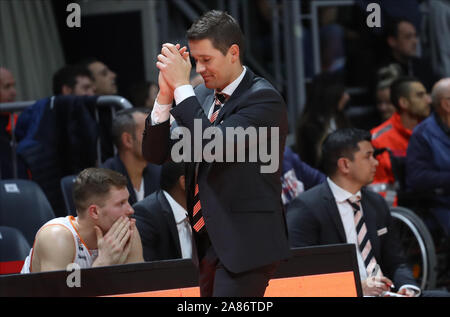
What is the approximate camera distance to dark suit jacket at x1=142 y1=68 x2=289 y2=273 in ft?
8.77

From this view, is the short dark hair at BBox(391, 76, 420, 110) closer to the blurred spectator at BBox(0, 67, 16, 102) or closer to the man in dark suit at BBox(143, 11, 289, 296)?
the blurred spectator at BBox(0, 67, 16, 102)

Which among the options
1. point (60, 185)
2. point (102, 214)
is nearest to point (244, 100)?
point (102, 214)

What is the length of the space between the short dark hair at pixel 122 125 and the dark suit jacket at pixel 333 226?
1.19 meters

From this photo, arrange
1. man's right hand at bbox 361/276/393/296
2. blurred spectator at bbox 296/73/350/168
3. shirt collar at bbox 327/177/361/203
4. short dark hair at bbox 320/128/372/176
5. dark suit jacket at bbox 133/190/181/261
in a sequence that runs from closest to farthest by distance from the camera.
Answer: man's right hand at bbox 361/276/393/296 < dark suit jacket at bbox 133/190/181/261 < shirt collar at bbox 327/177/361/203 < short dark hair at bbox 320/128/372/176 < blurred spectator at bbox 296/73/350/168

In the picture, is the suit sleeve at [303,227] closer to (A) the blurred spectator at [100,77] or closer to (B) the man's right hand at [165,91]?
(B) the man's right hand at [165,91]

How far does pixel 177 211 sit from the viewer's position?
14.6ft

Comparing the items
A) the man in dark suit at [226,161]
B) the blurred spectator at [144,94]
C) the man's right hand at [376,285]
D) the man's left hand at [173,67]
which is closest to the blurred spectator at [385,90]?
the blurred spectator at [144,94]

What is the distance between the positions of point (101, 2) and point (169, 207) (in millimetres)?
3254

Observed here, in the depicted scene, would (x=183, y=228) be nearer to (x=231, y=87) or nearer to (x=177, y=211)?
(x=177, y=211)

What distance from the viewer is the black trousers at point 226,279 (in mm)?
2654

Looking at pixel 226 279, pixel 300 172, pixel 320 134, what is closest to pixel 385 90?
pixel 320 134

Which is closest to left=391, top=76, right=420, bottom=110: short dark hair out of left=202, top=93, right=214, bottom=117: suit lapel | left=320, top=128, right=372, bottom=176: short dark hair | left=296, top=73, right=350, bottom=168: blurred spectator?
left=296, top=73, right=350, bottom=168: blurred spectator

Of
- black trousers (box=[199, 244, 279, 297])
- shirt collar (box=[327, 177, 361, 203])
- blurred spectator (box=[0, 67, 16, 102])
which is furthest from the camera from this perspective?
blurred spectator (box=[0, 67, 16, 102])

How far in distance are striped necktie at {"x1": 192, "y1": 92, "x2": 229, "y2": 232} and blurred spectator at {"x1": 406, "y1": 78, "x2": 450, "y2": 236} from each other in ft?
11.1
